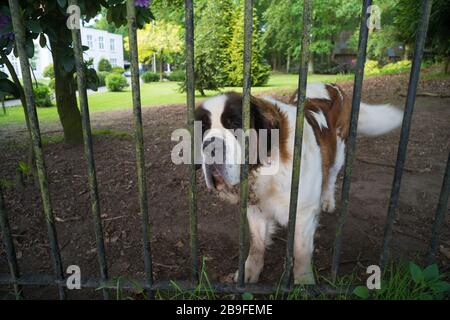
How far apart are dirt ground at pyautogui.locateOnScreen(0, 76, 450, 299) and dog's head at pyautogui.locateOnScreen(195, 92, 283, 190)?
0.93m

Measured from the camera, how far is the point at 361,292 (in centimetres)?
195

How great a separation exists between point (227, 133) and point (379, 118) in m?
2.43

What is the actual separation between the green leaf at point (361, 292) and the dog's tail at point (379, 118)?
2466 mm

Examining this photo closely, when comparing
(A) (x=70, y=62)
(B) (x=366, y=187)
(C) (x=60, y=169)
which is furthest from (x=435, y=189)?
(C) (x=60, y=169)

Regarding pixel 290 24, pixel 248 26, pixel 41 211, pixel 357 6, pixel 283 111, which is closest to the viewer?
pixel 248 26

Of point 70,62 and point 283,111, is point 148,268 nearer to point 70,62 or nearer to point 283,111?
point 283,111

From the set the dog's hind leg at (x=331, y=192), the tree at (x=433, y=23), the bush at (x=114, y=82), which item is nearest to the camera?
the dog's hind leg at (x=331, y=192)

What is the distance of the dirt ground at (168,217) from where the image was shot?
2865 millimetres

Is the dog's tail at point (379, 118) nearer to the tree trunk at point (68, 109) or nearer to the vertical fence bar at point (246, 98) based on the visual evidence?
the vertical fence bar at point (246, 98)

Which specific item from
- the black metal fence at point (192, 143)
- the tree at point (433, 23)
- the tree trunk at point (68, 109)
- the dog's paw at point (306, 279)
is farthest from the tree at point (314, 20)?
the black metal fence at point (192, 143)

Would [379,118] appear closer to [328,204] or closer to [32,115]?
[328,204]

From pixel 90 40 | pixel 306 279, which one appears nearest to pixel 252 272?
pixel 306 279
